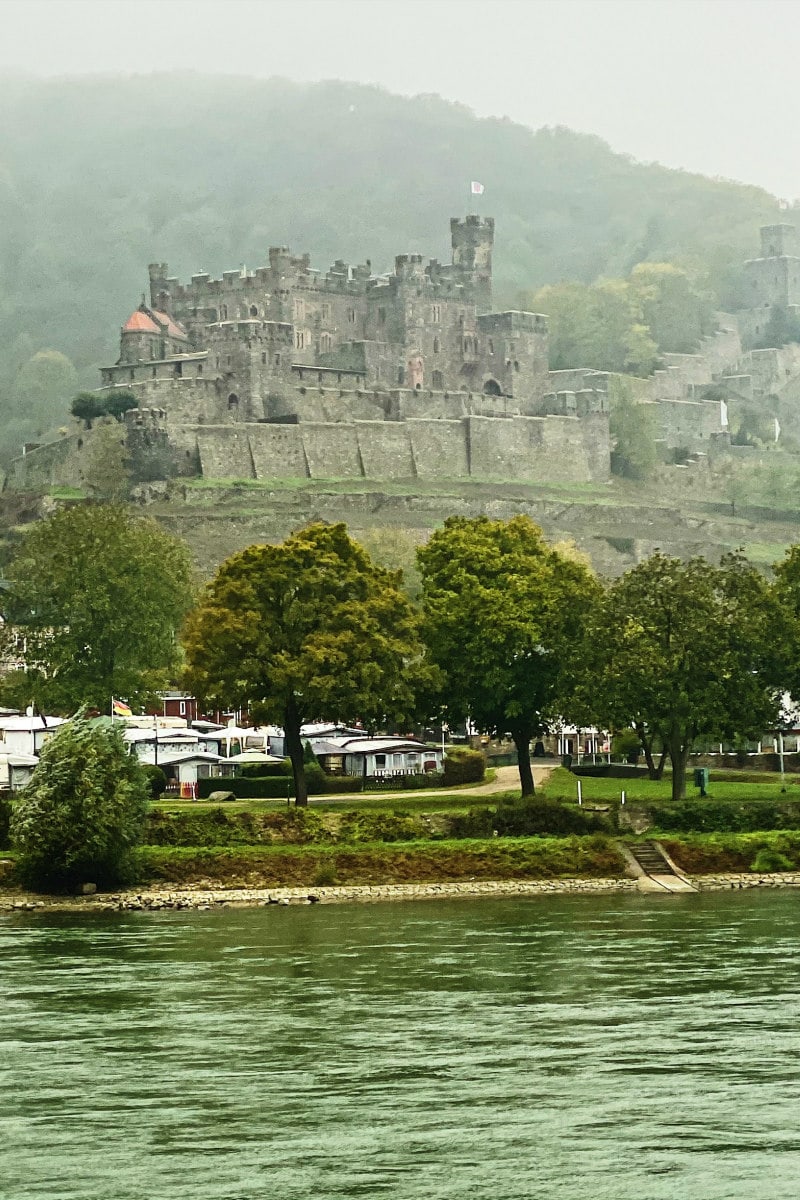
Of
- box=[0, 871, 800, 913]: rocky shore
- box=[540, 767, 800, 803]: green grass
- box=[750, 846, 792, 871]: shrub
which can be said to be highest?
box=[540, 767, 800, 803]: green grass

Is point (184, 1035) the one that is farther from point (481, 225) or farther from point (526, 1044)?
point (481, 225)

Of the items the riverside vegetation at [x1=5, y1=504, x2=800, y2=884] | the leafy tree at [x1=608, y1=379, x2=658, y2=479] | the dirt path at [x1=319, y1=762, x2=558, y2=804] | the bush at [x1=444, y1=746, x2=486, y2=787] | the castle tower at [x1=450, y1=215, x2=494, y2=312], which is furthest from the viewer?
the castle tower at [x1=450, y1=215, x2=494, y2=312]

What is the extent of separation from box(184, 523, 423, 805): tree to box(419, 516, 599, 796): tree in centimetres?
207

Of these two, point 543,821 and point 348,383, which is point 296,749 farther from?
point 348,383

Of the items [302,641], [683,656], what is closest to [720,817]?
[683,656]

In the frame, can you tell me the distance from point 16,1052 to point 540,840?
89.8 feet

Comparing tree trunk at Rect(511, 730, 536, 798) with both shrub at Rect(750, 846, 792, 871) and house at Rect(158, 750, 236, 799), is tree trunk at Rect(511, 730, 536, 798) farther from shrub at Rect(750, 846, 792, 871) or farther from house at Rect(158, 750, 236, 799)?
house at Rect(158, 750, 236, 799)

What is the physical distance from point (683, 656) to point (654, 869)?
844 cm

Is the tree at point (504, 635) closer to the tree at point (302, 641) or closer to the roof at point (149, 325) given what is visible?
the tree at point (302, 641)

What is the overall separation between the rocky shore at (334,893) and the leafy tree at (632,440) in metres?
121

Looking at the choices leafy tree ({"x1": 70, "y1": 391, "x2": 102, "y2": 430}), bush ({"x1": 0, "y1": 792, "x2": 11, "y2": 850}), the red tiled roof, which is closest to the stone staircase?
bush ({"x1": 0, "y1": 792, "x2": 11, "y2": 850})

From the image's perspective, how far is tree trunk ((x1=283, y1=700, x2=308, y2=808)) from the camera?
234 ft

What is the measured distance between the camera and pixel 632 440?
18488 centimetres

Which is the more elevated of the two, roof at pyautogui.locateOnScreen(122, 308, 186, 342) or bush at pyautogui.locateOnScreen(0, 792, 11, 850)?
roof at pyautogui.locateOnScreen(122, 308, 186, 342)
